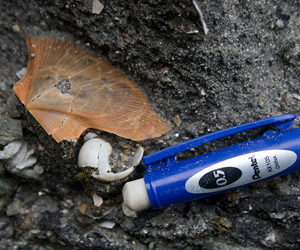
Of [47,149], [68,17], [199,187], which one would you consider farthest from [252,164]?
[68,17]

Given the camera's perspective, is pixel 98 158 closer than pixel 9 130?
Yes

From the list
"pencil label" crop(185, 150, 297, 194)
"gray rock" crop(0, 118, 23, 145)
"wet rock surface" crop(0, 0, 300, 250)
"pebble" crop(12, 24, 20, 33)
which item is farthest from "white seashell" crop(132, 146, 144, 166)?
"pebble" crop(12, 24, 20, 33)

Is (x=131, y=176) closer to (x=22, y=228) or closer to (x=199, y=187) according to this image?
(x=199, y=187)

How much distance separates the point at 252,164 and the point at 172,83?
0.43 m

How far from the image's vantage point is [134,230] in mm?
1096

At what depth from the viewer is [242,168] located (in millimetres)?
949

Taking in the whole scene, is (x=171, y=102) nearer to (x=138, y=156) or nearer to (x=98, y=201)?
(x=138, y=156)

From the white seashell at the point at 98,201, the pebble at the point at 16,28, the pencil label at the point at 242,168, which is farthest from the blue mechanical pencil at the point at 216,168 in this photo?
the pebble at the point at 16,28

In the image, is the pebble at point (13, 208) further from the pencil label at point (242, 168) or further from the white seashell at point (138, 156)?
the pencil label at point (242, 168)

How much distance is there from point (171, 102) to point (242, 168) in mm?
372

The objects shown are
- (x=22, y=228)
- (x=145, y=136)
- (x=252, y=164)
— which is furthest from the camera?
(x=22, y=228)

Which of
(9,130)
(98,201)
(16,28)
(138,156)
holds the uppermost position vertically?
(16,28)

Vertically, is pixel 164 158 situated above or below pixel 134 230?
above

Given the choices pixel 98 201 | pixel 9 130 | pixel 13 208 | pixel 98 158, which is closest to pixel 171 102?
pixel 98 158
